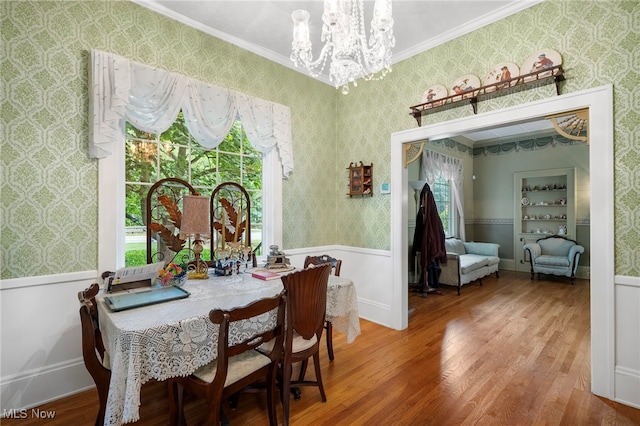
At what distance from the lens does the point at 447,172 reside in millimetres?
6406

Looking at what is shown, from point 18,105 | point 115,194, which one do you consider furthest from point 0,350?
point 18,105

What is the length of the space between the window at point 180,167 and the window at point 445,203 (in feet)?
13.9

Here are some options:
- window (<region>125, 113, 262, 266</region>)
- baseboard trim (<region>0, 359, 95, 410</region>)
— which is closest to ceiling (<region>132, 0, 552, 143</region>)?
window (<region>125, 113, 262, 266</region>)

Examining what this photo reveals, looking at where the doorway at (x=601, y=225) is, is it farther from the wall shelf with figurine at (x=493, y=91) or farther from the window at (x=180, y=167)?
the window at (x=180, y=167)

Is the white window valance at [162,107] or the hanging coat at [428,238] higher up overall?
the white window valance at [162,107]

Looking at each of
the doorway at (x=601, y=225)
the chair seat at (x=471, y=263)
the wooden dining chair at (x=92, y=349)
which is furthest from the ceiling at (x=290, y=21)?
the chair seat at (x=471, y=263)

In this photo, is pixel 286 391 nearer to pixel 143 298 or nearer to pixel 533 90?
pixel 143 298

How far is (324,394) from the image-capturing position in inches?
84.9

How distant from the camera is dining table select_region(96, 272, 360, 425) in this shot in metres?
1.34

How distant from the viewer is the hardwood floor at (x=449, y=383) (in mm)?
1992

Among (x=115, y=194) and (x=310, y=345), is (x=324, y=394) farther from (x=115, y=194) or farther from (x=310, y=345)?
(x=115, y=194)

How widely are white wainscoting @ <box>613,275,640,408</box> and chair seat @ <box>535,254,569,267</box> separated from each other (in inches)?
166

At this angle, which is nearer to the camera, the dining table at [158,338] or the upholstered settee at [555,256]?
the dining table at [158,338]

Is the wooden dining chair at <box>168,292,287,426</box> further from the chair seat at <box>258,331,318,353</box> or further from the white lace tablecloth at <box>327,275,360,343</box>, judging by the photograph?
the white lace tablecloth at <box>327,275,360,343</box>
